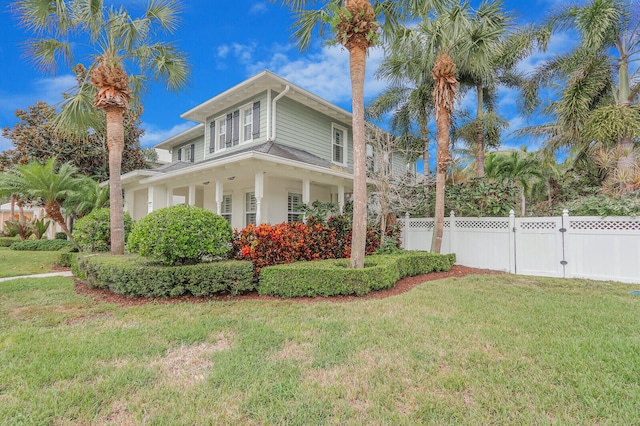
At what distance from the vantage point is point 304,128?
495 inches

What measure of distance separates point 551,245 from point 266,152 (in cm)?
863

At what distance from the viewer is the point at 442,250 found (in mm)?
10633

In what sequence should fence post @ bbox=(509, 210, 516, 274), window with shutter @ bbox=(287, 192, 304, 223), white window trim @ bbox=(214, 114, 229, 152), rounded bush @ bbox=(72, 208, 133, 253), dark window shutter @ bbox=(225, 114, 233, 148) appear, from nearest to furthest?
fence post @ bbox=(509, 210, 516, 274) < rounded bush @ bbox=(72, 208, 133, 253) < window with shutter @ bbox=(287, 192, 304, 223) < dark window shutter @ bbox=(225, 114, 233, 148) < white window trim @ bbox=(214, 114, 229, 152)

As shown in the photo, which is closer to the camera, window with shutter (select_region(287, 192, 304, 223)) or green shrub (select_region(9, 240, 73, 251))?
window with shutter (select_region(287, 192, 304, 223))

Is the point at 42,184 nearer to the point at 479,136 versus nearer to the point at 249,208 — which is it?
the point at 249,208

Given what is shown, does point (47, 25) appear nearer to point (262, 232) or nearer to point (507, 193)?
point (262, 232)

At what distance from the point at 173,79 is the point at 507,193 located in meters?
11.7

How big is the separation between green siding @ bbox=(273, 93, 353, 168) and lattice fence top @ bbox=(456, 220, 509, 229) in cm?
617

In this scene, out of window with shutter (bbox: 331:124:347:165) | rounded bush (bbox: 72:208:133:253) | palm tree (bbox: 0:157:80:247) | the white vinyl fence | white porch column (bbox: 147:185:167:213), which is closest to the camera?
the white vinyl fence

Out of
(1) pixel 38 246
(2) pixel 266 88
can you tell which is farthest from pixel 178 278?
(1) pixel 38 246

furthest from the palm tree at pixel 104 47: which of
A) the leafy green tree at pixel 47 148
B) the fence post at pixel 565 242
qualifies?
the fence post at pixel 565 242

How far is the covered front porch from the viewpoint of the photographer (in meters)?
9.27

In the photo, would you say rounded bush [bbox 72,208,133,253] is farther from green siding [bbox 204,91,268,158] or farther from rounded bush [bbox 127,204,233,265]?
green siding [bbox 204,91,268,158]

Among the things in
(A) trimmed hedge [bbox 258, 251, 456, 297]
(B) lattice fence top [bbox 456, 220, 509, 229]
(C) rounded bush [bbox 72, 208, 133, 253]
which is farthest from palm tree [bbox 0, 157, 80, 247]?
(B) lattice fence top [bbox 456, 220, 509, 229]
